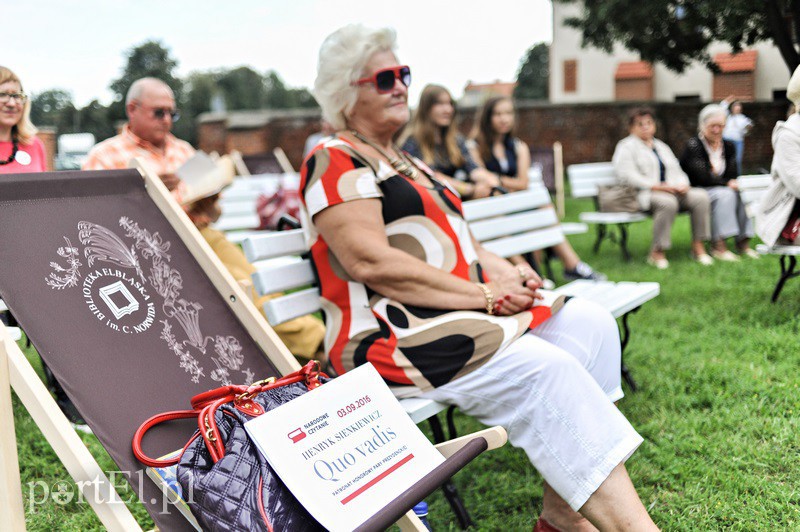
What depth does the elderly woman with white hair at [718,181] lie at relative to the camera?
716 cm

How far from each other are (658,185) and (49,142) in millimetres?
5582

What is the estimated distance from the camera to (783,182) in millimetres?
3953

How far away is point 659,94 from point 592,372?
1317cm

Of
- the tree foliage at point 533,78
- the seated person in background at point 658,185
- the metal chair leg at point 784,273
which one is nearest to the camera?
the metal chair leg at point 784,273

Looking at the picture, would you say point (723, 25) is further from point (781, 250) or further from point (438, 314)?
point (438, 314)

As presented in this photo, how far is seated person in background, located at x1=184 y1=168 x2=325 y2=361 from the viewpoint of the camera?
3426 millimetres

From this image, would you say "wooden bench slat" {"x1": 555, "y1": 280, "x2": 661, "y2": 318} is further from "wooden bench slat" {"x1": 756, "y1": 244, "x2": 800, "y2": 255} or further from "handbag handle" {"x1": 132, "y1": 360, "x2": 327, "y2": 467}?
"handbag handle" {"x1": 132, "y1": 360, "x2": 327, "y2": 467}

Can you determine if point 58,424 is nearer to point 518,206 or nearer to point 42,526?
point 42,526

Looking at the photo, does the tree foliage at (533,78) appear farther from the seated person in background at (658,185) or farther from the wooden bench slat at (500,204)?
the wooden bench slat at (500,204)

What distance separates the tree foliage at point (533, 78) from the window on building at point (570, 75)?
1504 cm

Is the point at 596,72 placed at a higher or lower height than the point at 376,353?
higher

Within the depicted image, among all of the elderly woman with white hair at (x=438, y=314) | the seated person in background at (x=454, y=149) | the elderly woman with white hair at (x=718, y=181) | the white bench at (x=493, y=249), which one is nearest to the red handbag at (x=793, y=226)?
the white bench at (x=493, y=249)

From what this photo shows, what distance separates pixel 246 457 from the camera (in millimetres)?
1611

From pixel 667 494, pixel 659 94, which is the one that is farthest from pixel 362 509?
pixel 659 94
